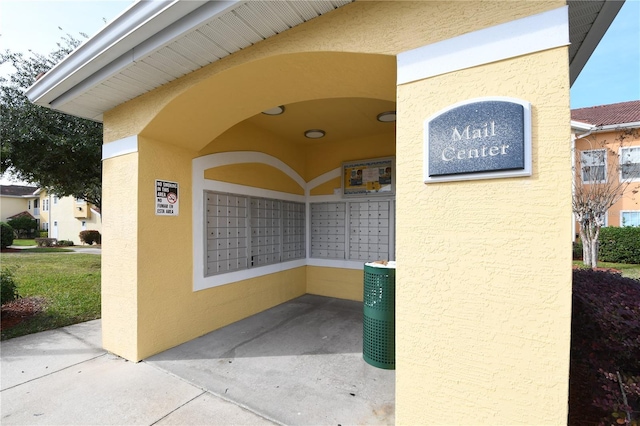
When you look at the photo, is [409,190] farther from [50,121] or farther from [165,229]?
[50,121]

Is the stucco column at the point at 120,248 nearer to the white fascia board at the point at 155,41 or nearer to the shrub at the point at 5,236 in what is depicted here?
the white fascia board at the point at 155,41

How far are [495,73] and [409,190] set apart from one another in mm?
849

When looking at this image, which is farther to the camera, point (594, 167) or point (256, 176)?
point (594, 167)

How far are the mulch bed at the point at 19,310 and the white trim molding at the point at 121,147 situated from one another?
3383 millimetres

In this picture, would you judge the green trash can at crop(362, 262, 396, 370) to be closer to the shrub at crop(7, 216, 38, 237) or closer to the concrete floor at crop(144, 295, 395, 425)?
the concrete floor at crop(144, 295, 395, 425)

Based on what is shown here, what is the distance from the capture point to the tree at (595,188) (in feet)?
28.9

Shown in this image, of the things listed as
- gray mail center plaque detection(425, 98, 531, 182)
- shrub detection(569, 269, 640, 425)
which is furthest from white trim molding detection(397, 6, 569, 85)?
shrub detection(569, 269, 640, 425)

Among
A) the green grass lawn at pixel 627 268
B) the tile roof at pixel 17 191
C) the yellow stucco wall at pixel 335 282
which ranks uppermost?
the tile roof at pixel 17 191

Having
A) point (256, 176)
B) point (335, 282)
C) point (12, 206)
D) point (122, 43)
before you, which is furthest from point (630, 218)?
point (12, 206)

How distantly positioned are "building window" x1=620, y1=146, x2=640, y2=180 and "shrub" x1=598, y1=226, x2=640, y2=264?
6.40 ft

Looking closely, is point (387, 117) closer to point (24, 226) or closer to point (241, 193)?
point (241, 193)

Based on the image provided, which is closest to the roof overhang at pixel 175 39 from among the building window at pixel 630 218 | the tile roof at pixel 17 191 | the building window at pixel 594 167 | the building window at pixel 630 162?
the building window at pixel 594 167

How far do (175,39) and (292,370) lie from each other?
3.44m

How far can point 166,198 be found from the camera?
3.82 m
